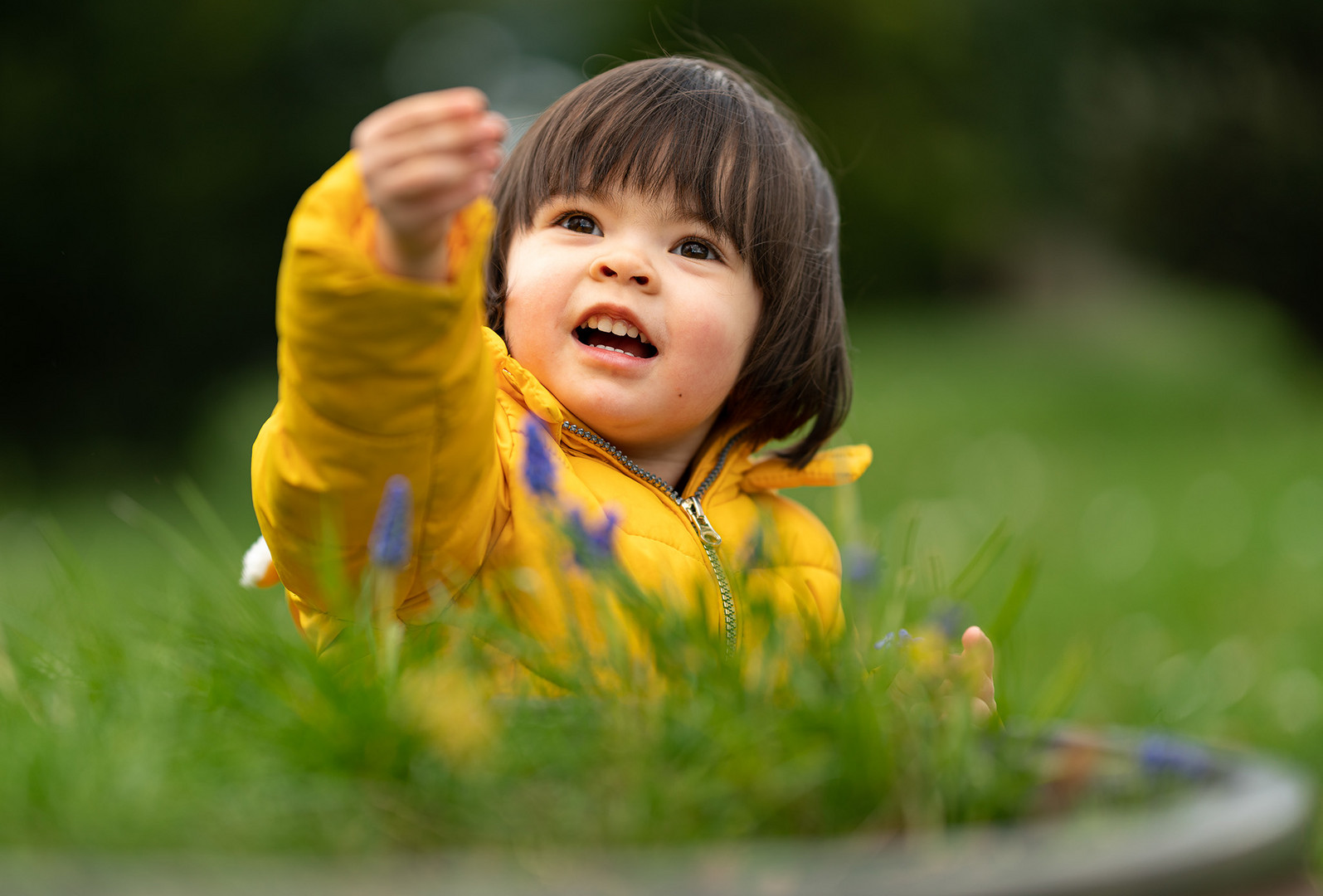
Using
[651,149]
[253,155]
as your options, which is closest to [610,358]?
[651,149]

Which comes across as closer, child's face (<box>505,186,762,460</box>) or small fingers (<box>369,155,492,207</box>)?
small fingers (<box>369,155,492,207</box>)

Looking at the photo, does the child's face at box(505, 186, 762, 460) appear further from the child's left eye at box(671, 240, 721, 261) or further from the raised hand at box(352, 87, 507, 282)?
the raised hand at box(352, 87, 507, 282)

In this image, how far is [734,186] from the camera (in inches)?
77.5

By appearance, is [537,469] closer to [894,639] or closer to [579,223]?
[894,639]

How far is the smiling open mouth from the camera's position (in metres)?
1.86

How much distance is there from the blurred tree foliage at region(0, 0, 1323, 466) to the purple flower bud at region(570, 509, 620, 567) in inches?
301

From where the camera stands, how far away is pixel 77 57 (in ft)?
32.1

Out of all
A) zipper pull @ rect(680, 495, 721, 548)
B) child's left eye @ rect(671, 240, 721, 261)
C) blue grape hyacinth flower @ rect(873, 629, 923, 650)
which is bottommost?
zipper pull @ rect(680, 495, 721, 548)

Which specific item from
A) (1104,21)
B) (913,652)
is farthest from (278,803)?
(1104,21)

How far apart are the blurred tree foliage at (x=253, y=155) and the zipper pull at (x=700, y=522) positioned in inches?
273

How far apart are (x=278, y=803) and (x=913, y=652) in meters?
0.58

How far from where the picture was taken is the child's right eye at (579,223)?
192 cm

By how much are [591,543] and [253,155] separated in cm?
1101

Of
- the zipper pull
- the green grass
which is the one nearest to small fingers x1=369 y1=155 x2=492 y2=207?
the green grass
